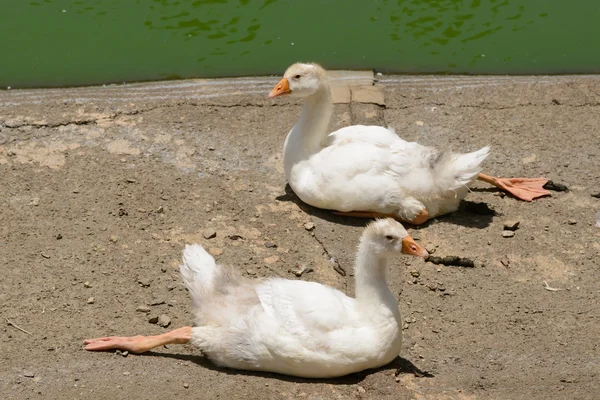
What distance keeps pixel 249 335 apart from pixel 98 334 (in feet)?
3.61

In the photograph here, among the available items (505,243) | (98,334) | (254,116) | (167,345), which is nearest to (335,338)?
(167,345)

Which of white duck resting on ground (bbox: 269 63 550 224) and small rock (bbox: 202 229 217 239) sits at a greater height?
white duck resting on ground (bbox: 269 63 550 224)

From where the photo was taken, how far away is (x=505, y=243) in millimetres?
7074

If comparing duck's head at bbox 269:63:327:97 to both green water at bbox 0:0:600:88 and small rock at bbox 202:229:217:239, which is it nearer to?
small rock at bbox 202:229:217:239

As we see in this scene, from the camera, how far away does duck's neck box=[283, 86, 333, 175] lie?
Answer: 751 cm

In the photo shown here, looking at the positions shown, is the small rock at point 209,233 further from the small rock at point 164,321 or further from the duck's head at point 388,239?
the duck's head at point 388,239

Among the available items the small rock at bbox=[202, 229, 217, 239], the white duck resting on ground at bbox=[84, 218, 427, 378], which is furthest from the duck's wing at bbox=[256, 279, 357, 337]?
the small rock at bbox=[202, 229, 217, 239]

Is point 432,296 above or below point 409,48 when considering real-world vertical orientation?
below

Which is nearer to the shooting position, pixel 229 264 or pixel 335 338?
pixel 335 338

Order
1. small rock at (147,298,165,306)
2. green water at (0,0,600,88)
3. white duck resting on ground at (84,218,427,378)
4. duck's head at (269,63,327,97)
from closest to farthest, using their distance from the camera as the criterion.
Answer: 1. white duck resting on ground at (84,218,427,378)
2. small rock at (147,298,165,306)
3. duck's head at (269,63,327,97)
4. green water at (0,0,600,88)

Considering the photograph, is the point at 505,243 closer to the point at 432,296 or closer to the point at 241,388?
the point at 432,296

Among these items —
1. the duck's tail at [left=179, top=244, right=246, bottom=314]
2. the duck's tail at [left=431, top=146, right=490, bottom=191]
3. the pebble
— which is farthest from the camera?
the duck's tail at [left=431, top=146, right=490, bottom=191]

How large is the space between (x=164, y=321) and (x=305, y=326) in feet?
3.73

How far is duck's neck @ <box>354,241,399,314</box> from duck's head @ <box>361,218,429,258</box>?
0.16 feet
